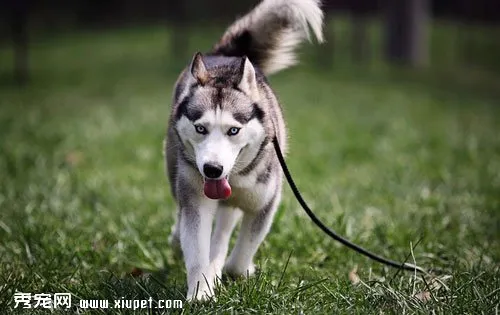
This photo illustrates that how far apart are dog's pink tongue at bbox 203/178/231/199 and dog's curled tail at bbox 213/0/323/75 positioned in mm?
1279

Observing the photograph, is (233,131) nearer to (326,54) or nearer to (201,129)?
(201,129)

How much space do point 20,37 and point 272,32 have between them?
10788 mm

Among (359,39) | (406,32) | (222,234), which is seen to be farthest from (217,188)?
(359,39)

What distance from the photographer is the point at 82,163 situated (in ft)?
22.9

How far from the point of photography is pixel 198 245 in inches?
135

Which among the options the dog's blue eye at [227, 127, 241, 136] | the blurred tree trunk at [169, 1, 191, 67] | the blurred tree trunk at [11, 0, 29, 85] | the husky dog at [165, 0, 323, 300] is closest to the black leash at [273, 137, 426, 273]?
the husky dog at [165, 0, 323, 300]

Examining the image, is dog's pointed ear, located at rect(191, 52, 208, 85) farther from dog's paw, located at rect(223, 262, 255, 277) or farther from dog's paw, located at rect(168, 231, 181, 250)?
dog's paw, located at rect(168, 231, 181, 250)

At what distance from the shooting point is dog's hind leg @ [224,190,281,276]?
3.71 meters

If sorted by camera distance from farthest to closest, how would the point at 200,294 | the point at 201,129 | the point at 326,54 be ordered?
the point at 326,54, the point at 200,294, the point at 201,129

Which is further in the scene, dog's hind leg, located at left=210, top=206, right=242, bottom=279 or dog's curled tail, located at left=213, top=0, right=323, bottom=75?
dog's curled tail, located at left=213, top=0, right=323, bottom=75

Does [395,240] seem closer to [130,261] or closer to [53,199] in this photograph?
[130,261]

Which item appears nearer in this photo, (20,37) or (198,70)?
(198,70)

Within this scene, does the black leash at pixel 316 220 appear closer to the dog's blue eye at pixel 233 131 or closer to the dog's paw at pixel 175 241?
the dog's blue eye at pixel 233 131

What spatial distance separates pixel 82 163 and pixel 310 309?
14.0ft
